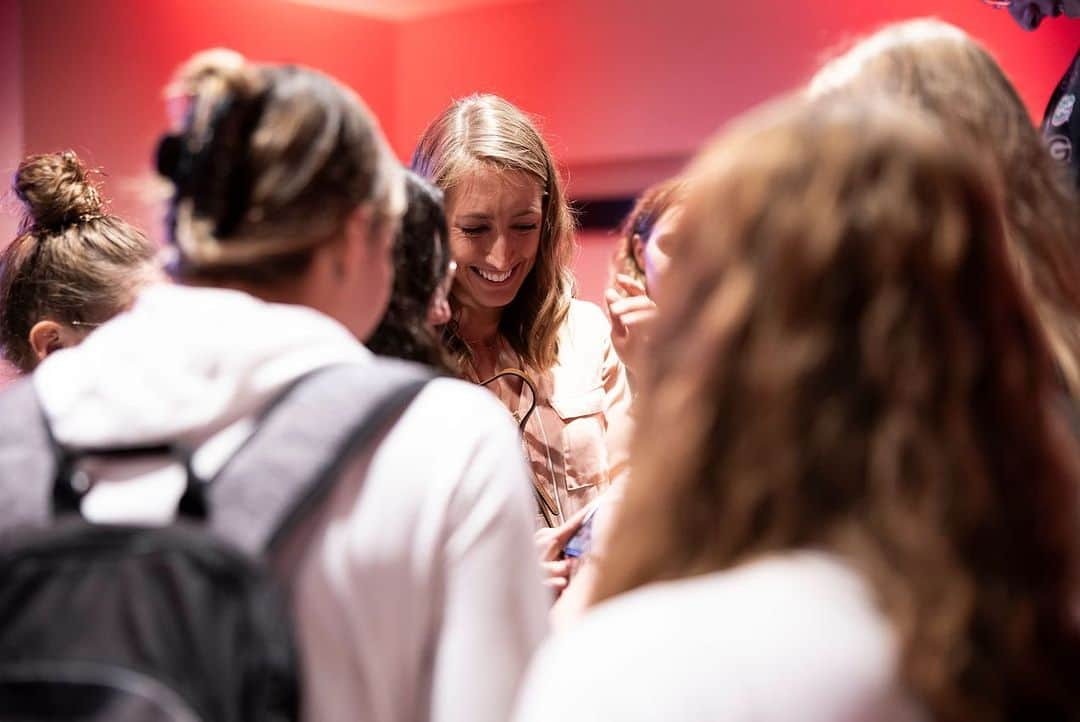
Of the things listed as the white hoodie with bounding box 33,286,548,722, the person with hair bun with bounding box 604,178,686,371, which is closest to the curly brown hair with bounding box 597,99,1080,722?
the white hoodie with bounding box 33,286,548,722

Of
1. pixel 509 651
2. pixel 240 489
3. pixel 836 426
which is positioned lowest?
pixel 509 651

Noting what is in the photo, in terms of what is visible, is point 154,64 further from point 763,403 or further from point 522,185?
point 763,403

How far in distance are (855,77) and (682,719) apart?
81 cm

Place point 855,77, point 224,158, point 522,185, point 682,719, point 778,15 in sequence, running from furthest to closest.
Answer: point 778,15, point 522,185, point 855,77, point 224,158, point 682,719

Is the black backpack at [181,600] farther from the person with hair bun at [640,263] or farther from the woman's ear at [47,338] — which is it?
the woman's ear at [47,338]

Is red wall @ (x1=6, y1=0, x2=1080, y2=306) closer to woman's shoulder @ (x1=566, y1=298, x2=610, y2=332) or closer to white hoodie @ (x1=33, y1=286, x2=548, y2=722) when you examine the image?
woman's shoulder @ (x1=566, y1=298, x2=610, y2=332)

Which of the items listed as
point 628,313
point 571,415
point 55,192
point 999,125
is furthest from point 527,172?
point 999,125

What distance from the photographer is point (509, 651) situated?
3.57 ft

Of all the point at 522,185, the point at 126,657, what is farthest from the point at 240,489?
the point at 522,185

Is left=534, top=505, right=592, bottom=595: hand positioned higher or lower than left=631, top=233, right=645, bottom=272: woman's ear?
lower

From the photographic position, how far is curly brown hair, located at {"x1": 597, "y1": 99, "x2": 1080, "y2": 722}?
0.78 meters

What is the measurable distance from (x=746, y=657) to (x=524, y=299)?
177cm

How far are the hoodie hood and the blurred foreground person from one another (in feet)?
1.12

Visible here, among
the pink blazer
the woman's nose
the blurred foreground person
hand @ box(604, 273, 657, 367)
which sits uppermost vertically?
the blurred foreground person
